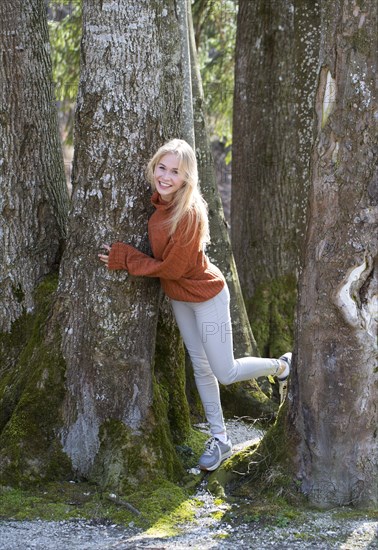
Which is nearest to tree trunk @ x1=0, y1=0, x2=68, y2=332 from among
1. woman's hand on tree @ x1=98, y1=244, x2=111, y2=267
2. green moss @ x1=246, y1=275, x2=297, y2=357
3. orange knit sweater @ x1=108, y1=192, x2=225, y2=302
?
woman's hand on tree @ x1=98, y1=244, x2=111, y2=267

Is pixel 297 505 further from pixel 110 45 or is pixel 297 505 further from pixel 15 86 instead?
pixel 15 86

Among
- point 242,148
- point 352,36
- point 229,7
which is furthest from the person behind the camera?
point 229,7

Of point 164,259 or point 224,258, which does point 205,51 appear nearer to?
point 224,258

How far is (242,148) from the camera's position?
29.5 feet

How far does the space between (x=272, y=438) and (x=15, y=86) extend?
3.07m

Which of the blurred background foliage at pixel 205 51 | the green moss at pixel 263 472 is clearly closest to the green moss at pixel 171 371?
the green moss at pixel 263 472

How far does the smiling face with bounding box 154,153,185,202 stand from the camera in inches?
198

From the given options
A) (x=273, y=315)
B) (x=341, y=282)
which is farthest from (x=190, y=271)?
(x=273, y=315)

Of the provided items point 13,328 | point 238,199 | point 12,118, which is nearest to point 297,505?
point 13,328

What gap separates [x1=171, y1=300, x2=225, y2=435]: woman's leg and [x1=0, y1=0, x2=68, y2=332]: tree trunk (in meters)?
1.18

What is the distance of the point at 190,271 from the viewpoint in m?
5.18

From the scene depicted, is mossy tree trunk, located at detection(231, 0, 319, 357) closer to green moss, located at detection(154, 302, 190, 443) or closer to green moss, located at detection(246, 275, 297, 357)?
green moss, located at detection(246, 275, 297, 357)

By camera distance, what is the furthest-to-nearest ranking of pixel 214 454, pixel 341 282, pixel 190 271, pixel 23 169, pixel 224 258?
1. pixel 224 258
2. pixel 23 169
3. pixel 214 454
4. pixel 190 271
5. pixel 341 282

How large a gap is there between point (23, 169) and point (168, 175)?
4.53ft
